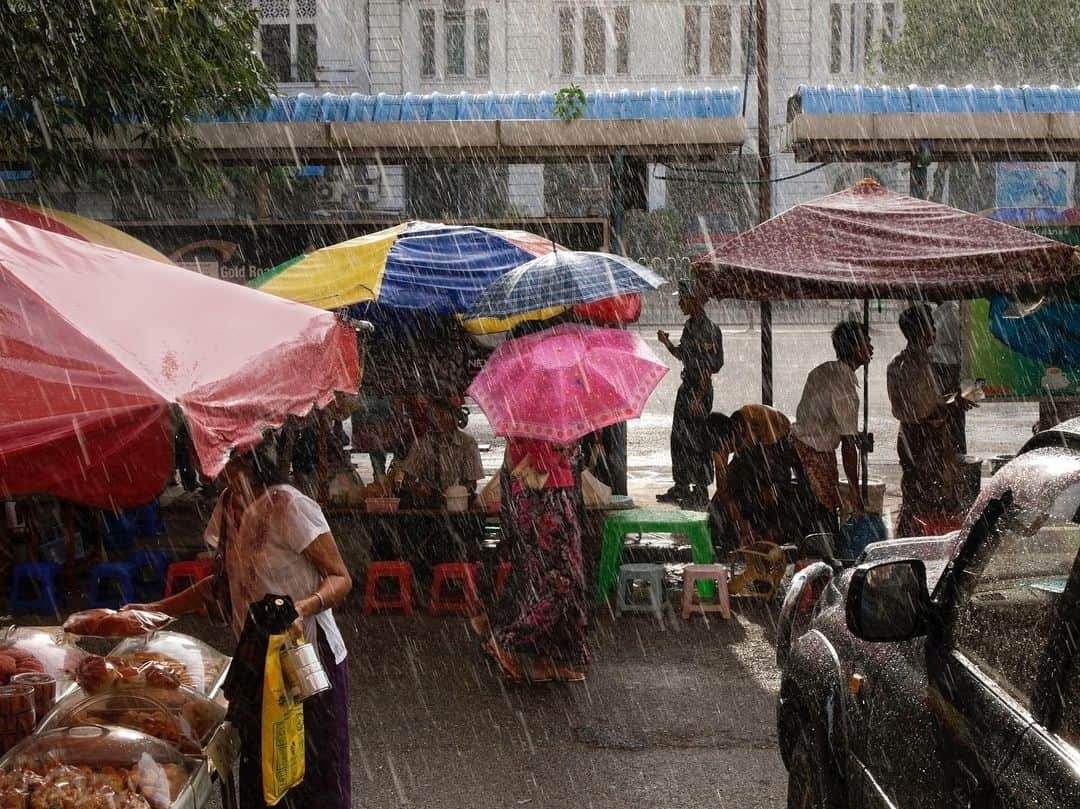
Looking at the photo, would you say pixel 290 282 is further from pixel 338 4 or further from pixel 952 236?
pixel 338 4

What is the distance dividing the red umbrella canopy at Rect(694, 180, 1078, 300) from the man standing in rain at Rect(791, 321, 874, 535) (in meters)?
1.13

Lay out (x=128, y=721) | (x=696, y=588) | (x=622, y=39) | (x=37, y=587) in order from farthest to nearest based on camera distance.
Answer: (x=622, y=39)
(x=37, y=587)
(x=696, y=588)
(x=128, y=721)

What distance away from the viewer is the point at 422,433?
10781mm

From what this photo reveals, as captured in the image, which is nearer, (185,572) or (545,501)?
(545,501)

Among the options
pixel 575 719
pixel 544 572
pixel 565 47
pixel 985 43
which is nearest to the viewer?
pixel 575 719

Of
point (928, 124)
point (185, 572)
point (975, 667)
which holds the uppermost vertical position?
point (928, 124)

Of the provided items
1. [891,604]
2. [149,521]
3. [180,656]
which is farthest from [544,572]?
[149,521]

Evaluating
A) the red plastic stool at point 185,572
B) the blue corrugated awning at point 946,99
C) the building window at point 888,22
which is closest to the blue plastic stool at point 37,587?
the red plastic stool at point 185,572

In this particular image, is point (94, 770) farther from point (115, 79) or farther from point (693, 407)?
point (693, 407)

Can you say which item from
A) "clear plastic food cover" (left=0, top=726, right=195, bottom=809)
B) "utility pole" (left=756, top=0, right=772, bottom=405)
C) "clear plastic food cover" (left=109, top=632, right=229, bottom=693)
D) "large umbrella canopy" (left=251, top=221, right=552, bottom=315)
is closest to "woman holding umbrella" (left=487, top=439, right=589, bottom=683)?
"large umbrella canopy" (left=251, top=221, right=552, bottom=315)

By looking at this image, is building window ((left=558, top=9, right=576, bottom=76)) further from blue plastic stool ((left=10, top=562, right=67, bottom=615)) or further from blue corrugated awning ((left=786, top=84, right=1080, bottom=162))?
blue plastic stool ((left=10, top=562, right=67, bottom=615))

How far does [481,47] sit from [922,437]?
1212 inches

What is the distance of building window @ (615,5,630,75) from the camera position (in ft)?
125

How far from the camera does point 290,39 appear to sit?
36.1 meters
